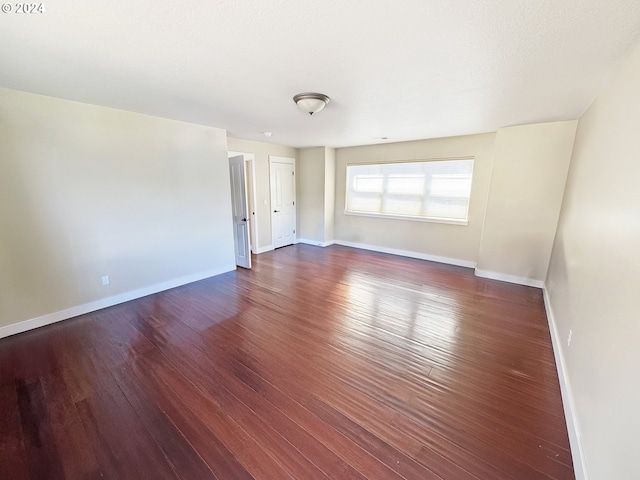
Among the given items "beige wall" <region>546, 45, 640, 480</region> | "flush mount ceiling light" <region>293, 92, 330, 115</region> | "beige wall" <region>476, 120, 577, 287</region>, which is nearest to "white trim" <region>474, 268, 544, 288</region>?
"beige wall" <region>476, 120, 577, 287</region>

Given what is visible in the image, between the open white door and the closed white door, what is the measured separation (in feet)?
3.88

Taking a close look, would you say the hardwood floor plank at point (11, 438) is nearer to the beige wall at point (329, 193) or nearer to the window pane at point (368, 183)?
the beige wall at point (329, 193)


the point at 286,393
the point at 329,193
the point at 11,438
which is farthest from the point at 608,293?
the point at 329,193

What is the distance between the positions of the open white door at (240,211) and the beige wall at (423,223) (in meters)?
2.53

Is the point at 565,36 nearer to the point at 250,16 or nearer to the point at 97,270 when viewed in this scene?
the point at 250,16

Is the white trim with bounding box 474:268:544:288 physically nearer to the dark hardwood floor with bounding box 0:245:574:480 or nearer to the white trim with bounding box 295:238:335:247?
the dark hardwood floor with bounding box 0:245:574:480

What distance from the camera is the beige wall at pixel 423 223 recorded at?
445 cm

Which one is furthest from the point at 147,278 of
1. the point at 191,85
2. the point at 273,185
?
the point at 273,185

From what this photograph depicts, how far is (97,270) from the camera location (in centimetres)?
307

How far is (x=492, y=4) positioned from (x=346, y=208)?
5041 millimetres

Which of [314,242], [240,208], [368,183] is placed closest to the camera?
[240,208]

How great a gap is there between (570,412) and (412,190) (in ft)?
13.7

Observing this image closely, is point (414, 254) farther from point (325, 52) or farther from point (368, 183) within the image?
point (325, 52)

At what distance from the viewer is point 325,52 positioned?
5.42ft
